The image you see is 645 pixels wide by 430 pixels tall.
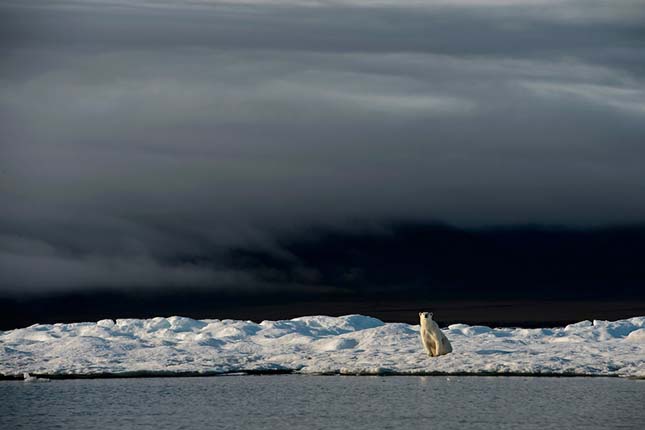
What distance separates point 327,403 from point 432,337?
26296 millimetres

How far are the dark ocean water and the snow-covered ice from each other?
506 centimetres

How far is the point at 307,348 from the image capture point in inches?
5335

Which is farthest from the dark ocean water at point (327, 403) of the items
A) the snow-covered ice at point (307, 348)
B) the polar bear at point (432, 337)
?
the snow-covered ice at point (307, 348)

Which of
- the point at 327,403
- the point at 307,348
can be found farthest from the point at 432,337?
the point at 307,348

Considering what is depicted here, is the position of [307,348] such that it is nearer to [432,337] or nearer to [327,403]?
[432,337]

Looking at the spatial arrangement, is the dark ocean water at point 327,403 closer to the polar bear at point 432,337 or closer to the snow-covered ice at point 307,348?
the polar bear at point 432,337

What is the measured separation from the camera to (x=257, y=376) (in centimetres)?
11750

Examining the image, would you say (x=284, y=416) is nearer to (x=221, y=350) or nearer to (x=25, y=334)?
(x=221, y=350)

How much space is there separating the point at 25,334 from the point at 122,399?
217 feet

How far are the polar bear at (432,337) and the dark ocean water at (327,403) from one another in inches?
123

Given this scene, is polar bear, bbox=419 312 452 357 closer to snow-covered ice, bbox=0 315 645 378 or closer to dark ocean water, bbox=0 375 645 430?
dark ocean water, bbox=0 375 645 430

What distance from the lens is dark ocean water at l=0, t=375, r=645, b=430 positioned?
6975 cm

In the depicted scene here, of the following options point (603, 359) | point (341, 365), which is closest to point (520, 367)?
point (603, 359)

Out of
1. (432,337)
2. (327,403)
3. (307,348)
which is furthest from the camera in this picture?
(307,348)
